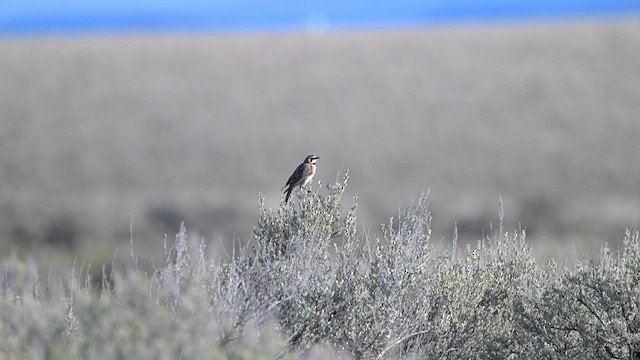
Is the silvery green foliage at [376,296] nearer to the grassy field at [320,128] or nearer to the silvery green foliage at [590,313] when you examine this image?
the silvery green foliage at [590,313]

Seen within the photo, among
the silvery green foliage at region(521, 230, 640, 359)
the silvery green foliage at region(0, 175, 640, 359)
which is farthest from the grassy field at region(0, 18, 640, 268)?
the silvery green foliage at region(521, 230, 640, 359)

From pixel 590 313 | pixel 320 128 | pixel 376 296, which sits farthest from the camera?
pixel 320 128

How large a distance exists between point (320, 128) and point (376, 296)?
26906 mm

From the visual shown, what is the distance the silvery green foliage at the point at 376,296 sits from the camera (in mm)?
6875

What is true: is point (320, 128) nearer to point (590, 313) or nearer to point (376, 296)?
point (590, 313)

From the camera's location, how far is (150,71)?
3875 cm

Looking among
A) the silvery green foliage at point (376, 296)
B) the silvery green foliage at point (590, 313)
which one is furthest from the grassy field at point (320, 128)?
the silvery green foliage at point (590, 313)

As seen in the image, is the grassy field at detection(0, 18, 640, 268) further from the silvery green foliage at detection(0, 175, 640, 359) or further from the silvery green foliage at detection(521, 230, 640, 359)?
the silvery green foliage at detection(521, 230, 640, 359)

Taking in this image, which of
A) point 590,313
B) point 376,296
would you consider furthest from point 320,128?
point 376,296

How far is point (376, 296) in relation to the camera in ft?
25.4

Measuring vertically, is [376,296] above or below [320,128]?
below

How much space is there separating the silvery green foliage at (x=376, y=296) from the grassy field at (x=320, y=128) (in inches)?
651

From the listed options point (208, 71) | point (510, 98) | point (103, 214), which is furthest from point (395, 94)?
point (103, 214)

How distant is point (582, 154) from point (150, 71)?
16358 mm
